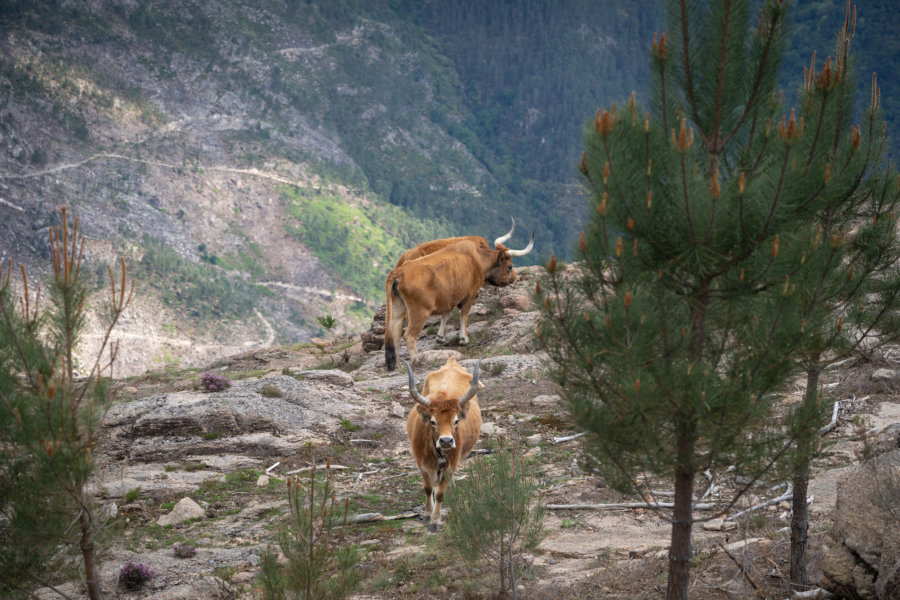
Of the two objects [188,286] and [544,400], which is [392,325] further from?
[188,286]

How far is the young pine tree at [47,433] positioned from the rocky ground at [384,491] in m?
0.47

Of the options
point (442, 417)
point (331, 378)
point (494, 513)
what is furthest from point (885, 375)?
point (331, 378)

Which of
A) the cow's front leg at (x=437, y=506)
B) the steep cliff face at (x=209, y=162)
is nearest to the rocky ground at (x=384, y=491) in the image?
the cow's front leg at (x=437, y=506)

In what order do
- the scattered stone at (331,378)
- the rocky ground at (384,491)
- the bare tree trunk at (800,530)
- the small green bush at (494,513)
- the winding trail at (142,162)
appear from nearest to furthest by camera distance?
1. the bare tree trunk at (800,530)
2. the small green bush at (494,513)
3. the rocky ground at (384,491)
4. the scattered stone at (331,378)
5. the winding trail at (142,162)

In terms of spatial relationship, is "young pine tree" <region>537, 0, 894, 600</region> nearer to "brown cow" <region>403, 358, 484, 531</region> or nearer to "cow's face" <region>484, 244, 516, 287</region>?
"brown cow" <region>403, 358, 484, 531</region>

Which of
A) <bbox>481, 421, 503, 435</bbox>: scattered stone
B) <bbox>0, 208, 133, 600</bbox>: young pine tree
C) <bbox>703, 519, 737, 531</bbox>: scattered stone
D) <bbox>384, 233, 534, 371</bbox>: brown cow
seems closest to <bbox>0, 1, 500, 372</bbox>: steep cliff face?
<bbox>384, 233, 534, 371</bbox>: brown cow

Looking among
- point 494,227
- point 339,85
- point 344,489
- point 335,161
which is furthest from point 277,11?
point 344,489

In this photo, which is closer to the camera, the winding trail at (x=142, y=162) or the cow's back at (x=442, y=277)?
the cow's back at (x=442, y=277)

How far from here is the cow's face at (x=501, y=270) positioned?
24.0 metres

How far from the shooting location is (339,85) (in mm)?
174250

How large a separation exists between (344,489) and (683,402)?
312 inches

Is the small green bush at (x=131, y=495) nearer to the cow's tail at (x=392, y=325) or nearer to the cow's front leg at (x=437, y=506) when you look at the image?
the cow's front leg at (x=437, y=506)

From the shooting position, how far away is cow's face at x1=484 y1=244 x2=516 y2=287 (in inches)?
945

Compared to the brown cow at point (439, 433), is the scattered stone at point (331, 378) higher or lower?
higher
